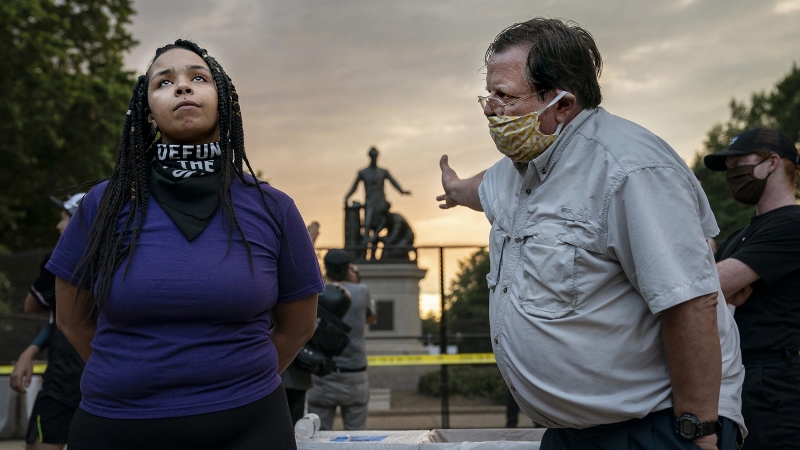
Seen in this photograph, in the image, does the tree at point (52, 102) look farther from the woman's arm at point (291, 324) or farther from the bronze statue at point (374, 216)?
the woman's arm at point (291, 324)

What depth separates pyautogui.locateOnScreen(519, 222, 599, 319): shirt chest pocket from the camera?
2.08m

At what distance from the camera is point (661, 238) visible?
199 centimetres

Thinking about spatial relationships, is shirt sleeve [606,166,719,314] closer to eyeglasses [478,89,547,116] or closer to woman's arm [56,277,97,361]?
eyeglasses [478,89,547,116]

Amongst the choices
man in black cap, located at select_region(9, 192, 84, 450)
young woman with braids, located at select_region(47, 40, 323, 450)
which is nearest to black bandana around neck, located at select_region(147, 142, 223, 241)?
young woman with braids, located at select_region(47, 40, 323, 450)

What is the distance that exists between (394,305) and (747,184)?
1315cm

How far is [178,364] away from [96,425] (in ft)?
0.87

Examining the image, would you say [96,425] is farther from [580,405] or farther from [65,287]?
[580,405]

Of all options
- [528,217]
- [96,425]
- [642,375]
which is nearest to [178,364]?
[96,425]

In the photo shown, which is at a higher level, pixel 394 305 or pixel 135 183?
pixel 135 183

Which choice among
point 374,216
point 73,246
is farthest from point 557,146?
point 374,216

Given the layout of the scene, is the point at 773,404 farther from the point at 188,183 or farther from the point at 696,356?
the point at 188,183

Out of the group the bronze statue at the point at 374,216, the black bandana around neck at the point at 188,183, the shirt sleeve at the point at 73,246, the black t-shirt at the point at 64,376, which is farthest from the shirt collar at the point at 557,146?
the bronze statue at the point at 374,216

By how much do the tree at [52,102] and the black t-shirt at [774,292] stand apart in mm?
20008

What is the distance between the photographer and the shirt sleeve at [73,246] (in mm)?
2258
